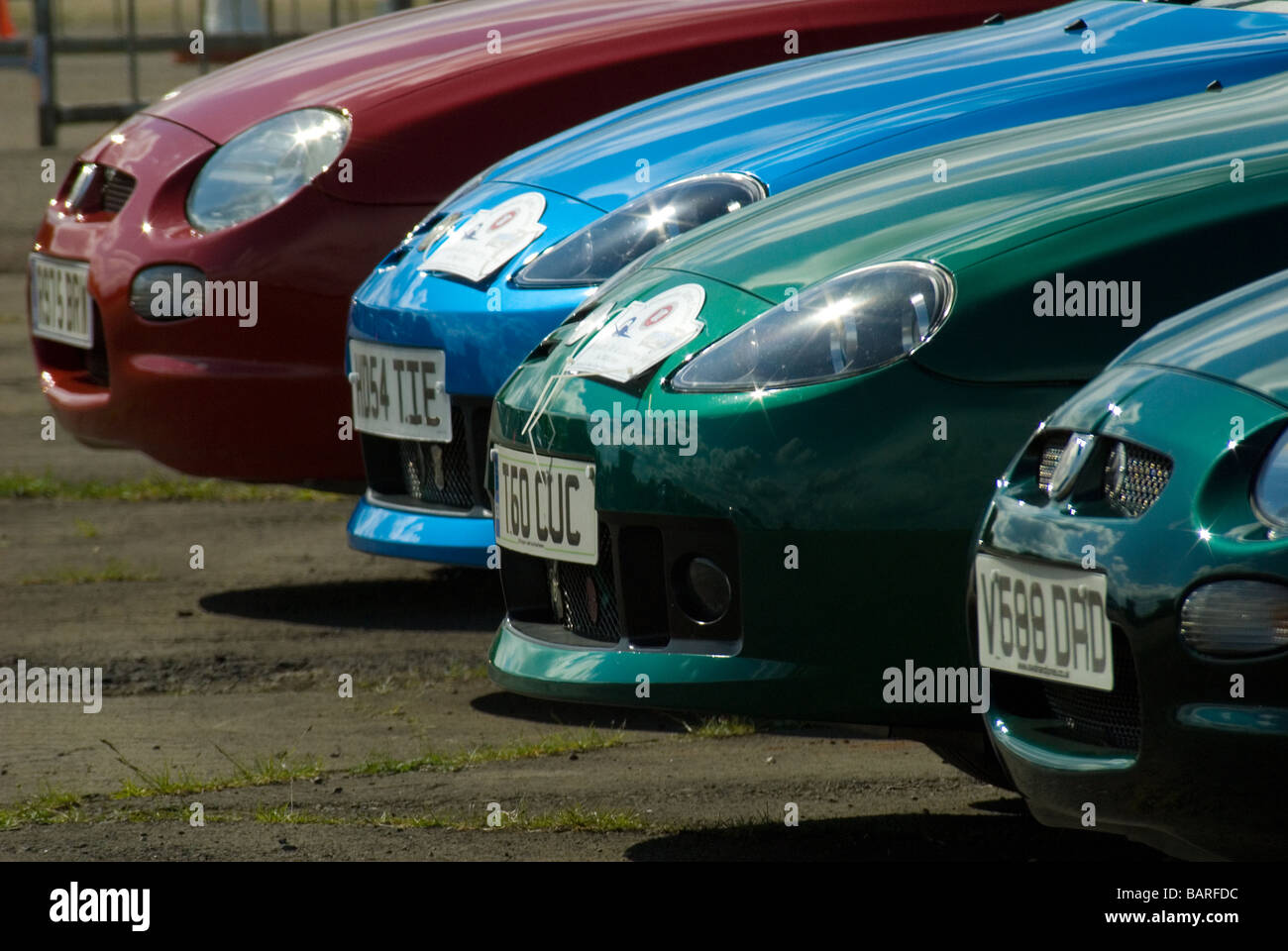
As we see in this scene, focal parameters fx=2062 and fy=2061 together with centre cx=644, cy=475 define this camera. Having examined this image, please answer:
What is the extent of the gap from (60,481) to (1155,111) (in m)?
4.29

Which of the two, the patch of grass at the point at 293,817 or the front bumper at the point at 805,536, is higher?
the front bumper at the point at 805,536

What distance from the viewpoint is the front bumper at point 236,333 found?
187 inches

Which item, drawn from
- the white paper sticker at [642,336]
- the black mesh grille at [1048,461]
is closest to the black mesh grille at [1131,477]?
the black mesh grille at [1048,461]

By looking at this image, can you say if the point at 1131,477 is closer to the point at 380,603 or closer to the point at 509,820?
the point at 509,820

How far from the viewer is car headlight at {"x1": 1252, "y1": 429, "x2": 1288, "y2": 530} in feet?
7.34

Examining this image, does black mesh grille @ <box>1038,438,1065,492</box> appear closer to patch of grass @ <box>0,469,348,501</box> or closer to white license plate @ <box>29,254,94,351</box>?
white license plate @ <box>29,254,94,351</box>

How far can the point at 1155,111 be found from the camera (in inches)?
135

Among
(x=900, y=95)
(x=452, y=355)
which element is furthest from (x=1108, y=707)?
(x=452, y=355)

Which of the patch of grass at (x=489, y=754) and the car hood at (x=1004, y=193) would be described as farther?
the patch of grass at (x=489, y=754)

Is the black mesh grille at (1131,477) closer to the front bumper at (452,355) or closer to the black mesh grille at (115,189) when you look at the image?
the front bumper at (452,355)

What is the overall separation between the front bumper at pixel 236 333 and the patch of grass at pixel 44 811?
144cm

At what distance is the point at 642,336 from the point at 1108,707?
1.03 m

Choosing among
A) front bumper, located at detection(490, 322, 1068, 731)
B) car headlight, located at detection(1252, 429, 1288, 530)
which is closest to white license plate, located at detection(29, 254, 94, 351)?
front bumper, located at detection(490, 322, 1068, 731)
